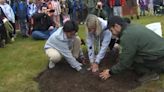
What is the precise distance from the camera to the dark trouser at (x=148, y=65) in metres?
6.89

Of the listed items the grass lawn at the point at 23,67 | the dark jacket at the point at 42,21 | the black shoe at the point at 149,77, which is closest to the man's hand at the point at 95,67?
the black shoe at the point at 149,77

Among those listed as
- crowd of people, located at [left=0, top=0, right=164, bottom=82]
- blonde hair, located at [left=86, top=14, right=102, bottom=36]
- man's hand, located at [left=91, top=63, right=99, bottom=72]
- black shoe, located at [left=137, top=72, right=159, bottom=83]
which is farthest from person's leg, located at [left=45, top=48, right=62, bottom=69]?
black shoe, located at [left=137, top=72, right=159, bottom=83]

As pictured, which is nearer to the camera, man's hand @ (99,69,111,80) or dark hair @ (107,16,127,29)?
dark hair @ (107,16,127,29)

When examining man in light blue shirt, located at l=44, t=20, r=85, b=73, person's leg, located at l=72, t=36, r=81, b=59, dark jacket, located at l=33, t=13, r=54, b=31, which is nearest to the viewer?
man in light blue shirt, located at l=44, t=20, r=85, b=73

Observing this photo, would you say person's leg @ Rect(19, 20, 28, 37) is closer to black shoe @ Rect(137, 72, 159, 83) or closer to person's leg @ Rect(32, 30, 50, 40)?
person's leg @ Rect(32, 30, 50, 40)

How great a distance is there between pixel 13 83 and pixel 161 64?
287cm

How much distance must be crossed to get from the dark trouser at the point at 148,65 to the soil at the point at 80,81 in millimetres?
261

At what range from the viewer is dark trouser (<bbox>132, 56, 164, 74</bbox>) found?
6.89 metres

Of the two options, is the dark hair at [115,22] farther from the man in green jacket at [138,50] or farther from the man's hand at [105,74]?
the man's hand at [105,74]

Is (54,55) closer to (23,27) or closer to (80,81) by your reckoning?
(80,81)

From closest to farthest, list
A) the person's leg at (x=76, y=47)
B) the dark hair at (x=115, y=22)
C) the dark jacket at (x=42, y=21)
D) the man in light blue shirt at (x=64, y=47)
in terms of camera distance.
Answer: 1. the dark hair at (x=115, y=22)
2. the man in light blue shirt at (x=64, y=47)
3. the person's leg at (x=76, y=47)
4. the dark jacket at (x=42, y=21)

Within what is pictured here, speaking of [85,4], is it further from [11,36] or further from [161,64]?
[161,64]

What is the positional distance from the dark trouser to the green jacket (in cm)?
9

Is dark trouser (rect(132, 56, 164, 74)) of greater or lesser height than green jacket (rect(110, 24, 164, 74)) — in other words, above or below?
below
